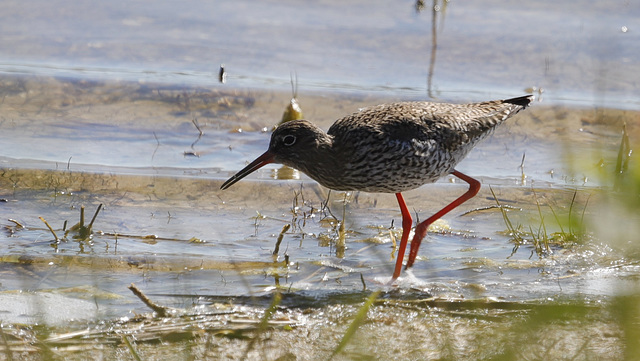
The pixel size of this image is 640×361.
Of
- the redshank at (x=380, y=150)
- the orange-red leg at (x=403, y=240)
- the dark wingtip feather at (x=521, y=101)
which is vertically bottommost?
the orange-red leg at (x=403, y=240)

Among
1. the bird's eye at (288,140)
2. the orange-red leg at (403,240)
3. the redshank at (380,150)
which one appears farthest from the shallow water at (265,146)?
the bird's eye at (288,140)

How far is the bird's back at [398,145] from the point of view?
5.50 m

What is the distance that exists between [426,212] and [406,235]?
122cm

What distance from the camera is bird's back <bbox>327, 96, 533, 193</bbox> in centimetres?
550

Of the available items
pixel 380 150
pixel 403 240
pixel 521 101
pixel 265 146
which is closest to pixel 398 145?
pixel 380 150

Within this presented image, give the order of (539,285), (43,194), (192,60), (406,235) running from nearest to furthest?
(539,285) < (406,235) < (43,194) < (192,60)

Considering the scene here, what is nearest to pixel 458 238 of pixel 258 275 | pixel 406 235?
pixel 406 235

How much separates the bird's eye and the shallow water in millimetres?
736

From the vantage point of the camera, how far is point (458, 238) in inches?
240

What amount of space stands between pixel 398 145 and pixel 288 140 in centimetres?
78

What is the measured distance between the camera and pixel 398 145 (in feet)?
18.0

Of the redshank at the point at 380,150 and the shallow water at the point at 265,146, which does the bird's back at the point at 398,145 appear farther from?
the shallow water at the point at 265,146

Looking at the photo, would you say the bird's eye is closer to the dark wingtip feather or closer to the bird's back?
the bird's back

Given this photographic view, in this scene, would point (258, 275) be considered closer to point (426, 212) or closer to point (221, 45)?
point (426, 212)
